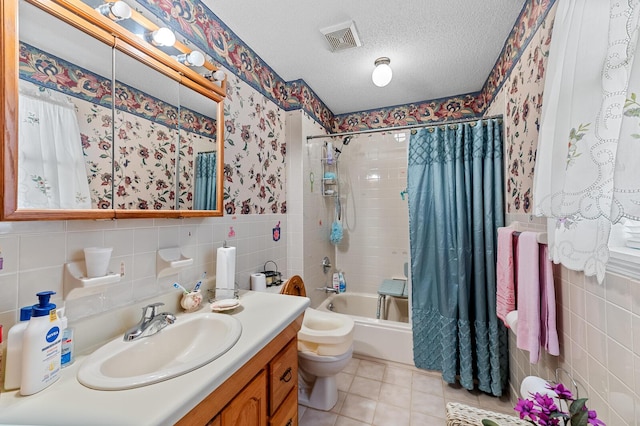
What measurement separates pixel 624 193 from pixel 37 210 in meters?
1.43

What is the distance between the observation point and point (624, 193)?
517mm

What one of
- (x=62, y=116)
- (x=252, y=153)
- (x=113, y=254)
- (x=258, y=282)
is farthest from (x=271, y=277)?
(x=62, y=116)

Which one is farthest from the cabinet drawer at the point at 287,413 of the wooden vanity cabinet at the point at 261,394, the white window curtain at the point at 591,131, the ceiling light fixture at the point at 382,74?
the ceiling light fixture at the point at 382,74

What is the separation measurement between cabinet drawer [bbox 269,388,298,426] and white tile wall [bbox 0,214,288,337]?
666mm

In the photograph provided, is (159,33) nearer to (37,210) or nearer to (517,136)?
(37,210)

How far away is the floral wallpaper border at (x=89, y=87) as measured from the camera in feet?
2.43

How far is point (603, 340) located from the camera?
82cm

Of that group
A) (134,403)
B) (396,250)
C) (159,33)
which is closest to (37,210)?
(134,403)

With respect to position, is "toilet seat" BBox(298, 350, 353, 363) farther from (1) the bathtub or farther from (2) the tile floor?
(1) the bathtub

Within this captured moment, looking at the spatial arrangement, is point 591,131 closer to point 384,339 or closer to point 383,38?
point 383,38

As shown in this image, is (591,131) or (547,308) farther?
(547,308)

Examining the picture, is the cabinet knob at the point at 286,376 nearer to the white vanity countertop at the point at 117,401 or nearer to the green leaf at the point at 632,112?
the white vanity countertop at the point at 117,401

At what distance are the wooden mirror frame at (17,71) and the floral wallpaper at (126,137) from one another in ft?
0.12

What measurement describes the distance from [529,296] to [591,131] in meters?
0.84
